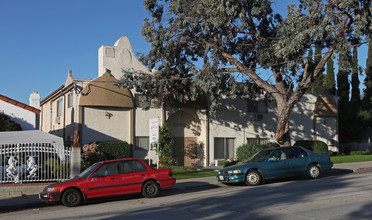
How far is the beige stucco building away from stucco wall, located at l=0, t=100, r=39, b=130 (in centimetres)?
187

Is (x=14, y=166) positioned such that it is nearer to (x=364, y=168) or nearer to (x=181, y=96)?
(x=181, y=96)

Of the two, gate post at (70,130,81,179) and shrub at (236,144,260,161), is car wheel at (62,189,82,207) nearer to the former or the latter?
gate post at (70,130,81,179)

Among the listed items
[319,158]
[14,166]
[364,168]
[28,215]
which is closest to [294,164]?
[319,158]

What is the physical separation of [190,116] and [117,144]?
6116 millimetres

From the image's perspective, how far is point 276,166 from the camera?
15.0m

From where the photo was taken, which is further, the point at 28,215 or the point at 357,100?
the point at 357,100

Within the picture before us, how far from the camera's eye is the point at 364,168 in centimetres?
1903

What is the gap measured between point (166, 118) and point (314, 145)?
11.3m

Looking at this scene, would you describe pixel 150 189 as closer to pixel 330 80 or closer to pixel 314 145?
pixel 314 145

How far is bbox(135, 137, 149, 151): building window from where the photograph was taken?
24406 millimetres

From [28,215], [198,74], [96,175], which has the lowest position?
[28,215]

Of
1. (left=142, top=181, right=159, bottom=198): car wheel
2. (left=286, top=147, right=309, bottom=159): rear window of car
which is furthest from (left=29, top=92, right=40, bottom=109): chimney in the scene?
(left=286, top=147, right=309, bottom=159): rear window of car

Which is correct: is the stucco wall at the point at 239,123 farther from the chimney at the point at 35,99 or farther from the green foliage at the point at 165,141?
the chimney at the point at 35,99

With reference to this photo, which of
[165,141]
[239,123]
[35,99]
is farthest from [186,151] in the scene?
[35,99]
